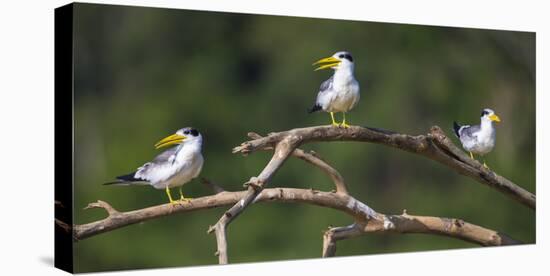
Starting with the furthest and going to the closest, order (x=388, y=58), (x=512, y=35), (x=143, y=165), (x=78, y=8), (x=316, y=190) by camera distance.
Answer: (x=512, y=35), (x=388, y=58), (x=316, y=190), (x=143, y=165), (x=78, y=8)

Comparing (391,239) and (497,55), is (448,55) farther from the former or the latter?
(391,239)

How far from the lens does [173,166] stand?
7375mm

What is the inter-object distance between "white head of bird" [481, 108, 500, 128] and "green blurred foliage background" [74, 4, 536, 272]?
2.2 inches

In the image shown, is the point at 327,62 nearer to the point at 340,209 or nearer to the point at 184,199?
the point at 340,209

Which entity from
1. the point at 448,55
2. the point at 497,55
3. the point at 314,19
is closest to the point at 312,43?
the point at 314,19

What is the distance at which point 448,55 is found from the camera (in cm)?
874

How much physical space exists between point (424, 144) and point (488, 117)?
99cm

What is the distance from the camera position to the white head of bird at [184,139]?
7.43 m

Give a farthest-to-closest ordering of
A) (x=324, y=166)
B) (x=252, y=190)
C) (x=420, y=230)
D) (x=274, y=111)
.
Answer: (x=420, y=230) → (x=274, y=111) → (x=324, y=166) → (x=252, y=190)

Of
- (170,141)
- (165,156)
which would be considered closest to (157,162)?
(165,156)

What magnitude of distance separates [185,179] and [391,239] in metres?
2.08

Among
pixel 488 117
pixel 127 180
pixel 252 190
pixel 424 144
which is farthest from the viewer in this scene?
pixel 488 117

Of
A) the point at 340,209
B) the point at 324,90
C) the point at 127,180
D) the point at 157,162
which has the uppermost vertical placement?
the point at 324,90

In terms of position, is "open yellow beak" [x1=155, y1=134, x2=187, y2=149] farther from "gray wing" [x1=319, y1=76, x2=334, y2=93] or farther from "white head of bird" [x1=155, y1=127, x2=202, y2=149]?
"gray wing" [x1=319, y1=76, x2=334, y2=93]
